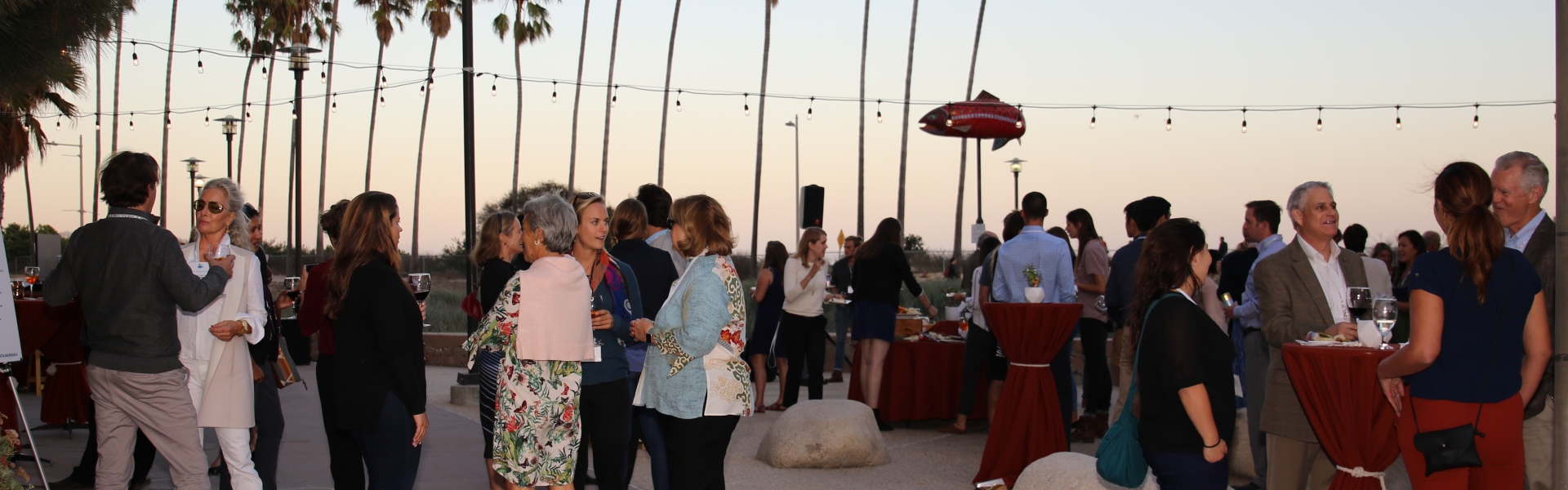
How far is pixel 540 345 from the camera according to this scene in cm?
416

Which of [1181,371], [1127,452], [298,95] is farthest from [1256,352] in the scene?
[298,95]

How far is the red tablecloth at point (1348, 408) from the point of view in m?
4.13

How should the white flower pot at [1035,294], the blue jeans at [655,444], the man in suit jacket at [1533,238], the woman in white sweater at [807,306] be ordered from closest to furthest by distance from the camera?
the man in suit jacket at [1533,238], the blue jeans at [655,444], the white flower pot at [1035,294], the woman in white sweater at [807,306]

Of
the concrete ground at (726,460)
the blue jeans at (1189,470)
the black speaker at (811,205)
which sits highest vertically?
the black speaker at (811,205)

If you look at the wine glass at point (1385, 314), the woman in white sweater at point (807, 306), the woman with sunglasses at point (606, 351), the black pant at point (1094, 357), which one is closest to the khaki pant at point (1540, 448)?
the wine glass at point (1385, 314)

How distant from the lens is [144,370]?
422cm

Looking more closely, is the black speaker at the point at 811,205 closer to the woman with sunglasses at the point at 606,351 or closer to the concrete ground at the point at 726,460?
A: the concrete ground at the point at 726,460

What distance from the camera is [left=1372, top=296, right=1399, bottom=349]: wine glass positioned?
14.1 ft

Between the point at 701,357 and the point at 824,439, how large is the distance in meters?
3.00

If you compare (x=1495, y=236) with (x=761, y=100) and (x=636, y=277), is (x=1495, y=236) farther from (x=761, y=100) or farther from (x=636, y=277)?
(x=761, y=100)

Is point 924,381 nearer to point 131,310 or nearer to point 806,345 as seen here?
point 806,345

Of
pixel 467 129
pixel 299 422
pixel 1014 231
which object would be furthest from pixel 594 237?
pixel 467 129

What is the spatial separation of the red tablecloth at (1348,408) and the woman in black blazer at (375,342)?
129 inches

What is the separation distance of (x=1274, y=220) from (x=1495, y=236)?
314 centimetres
